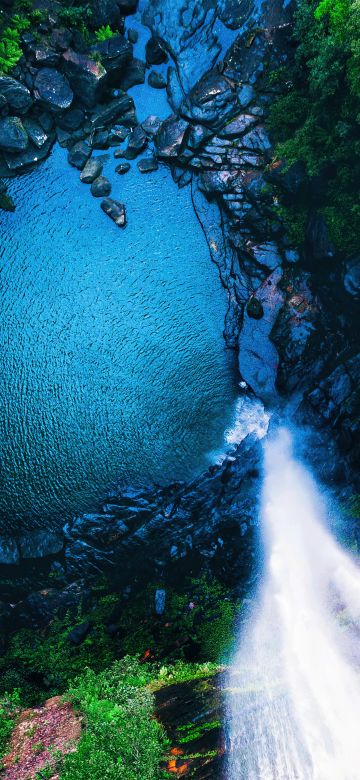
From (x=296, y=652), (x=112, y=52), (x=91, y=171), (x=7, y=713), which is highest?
(x=112, y=52)

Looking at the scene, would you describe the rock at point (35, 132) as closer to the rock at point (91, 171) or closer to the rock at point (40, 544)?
the rock at point (91, 171)

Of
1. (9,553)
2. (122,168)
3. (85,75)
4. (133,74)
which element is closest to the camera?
(9,553)

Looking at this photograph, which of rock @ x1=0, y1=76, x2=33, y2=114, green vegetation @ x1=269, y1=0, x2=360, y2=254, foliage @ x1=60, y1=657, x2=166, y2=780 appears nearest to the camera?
foliage @ x1=60, y1=657, x2=166, y2=780

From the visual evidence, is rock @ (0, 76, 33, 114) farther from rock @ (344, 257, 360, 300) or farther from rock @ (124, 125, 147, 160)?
rock @ (344, 257, 360, 300)

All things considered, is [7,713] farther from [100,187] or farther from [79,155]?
[79,155]

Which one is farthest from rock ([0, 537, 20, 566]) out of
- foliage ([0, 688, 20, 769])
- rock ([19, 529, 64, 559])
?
foliage ([0, 688, 20, 769])

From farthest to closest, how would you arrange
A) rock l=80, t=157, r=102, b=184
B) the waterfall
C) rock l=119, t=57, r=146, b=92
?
rock l=119, t=57, r=146, b=92 → rock l=80, t=157, r=102, b=184 → the waterfall

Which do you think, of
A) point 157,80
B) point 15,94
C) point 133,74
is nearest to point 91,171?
point 15,94

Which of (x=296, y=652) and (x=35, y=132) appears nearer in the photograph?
(x=296, y=652)
